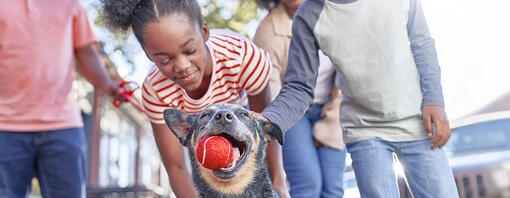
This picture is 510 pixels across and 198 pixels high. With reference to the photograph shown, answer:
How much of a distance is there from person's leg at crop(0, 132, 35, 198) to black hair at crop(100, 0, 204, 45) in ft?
2.99

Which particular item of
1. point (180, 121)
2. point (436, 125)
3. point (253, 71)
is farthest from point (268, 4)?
point (180, 121)

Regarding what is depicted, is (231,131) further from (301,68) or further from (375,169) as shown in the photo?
(375,169)

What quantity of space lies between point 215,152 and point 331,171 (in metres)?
2.15

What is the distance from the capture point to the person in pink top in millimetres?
4465

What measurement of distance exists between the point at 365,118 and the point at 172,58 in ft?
3.54

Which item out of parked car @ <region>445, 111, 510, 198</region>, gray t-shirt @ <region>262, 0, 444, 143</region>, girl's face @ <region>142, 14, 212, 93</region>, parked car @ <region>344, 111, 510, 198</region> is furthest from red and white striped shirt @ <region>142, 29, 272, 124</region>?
parked car @ <region>445, 111, 510, 198</region>

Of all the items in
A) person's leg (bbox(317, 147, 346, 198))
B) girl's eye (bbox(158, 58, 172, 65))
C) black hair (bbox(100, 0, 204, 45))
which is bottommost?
person's leg (bbox(317, 147, 346, 198))

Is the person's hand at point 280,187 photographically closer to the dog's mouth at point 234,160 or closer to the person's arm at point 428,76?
the person's arm at point 428,76

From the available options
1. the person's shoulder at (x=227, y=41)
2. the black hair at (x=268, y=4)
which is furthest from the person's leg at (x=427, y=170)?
the black hair at (x=268, y=4)

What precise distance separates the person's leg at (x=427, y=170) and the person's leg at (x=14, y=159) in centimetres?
218

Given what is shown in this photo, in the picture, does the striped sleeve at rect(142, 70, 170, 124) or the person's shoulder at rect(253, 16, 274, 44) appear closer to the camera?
the striped sleeve at rect(142, 70, 170, 124)

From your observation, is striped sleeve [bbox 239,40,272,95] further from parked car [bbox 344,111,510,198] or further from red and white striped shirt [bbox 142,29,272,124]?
parked car [bbox 344,111,510,198]

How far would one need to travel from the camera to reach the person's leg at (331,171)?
4.95 m

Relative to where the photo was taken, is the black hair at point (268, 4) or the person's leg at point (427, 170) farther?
the black hair at point (268, 4)
